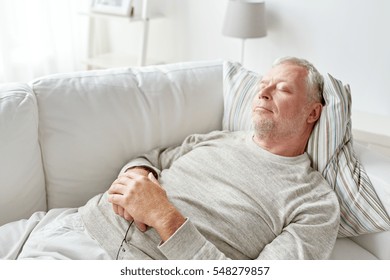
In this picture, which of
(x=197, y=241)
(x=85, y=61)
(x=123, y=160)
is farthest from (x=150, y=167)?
(x=85, y=61)

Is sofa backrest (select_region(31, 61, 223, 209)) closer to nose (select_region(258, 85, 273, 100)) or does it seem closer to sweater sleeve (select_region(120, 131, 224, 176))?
sweater sleeve (select_region(120, 131, 224, 176))

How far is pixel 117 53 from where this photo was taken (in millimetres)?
3312

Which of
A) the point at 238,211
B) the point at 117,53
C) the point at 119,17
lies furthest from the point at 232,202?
the point at 117,53

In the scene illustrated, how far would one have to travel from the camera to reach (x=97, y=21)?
3.26 metres

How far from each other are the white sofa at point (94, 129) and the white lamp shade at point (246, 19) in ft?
2.89

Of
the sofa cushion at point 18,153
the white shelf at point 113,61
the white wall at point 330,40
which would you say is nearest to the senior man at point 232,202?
the sofa cushion at point 18,153

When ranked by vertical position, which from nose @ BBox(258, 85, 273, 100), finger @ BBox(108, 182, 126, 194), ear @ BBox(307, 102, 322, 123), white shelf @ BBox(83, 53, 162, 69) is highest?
nose @ BBox(258, 85, 273, 100)

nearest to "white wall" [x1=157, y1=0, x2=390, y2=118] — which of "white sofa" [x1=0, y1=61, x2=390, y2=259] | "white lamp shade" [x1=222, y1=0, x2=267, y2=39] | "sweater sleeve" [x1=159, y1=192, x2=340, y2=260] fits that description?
"white lamp shade" [x1=222, y1=0, x2=267, y2=39]

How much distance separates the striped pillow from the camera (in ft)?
4.09

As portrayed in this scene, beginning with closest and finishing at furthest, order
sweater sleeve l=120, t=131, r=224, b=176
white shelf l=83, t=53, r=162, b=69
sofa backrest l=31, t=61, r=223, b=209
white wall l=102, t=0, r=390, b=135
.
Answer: sofa backrest l=31, t=61, r=223, b=209
sweater sleeve l=120, t=131, r=224, b=176
white wall l=102, t=0, r=390, b=135
white shelf l=83, t=53, r=162, b=69

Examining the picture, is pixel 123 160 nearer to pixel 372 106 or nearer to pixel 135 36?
pixel 372 106

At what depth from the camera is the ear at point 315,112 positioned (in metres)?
1.38

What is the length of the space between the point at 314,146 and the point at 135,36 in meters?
2.16

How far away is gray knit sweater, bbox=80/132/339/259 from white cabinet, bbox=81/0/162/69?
1.55 meters
